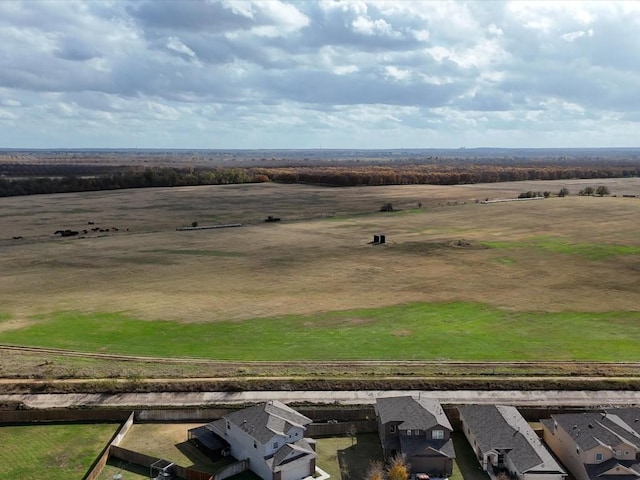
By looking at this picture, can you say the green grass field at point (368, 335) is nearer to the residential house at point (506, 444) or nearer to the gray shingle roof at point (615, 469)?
the residential house at point (506, 444)

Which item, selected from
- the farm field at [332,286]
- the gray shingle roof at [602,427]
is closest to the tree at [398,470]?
the gray shingle roof at [602,427]

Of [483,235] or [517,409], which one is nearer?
[517,409]

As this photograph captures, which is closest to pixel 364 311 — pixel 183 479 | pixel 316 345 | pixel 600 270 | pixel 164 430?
pixel 316 345

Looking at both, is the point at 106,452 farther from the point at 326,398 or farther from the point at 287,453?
the point at 326,398

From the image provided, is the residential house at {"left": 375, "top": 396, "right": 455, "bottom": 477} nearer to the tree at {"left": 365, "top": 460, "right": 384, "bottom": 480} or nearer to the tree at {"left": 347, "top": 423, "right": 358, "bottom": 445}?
the tree at {"left": 365, "top": 460, "right": 384, "bottom": 480}

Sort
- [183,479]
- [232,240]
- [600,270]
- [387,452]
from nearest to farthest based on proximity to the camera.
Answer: [183,479]
[387,452]
[600,270]
[232,240]

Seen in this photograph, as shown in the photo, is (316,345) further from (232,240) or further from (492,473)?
(232,240)

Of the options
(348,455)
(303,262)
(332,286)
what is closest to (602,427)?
(348,455)
